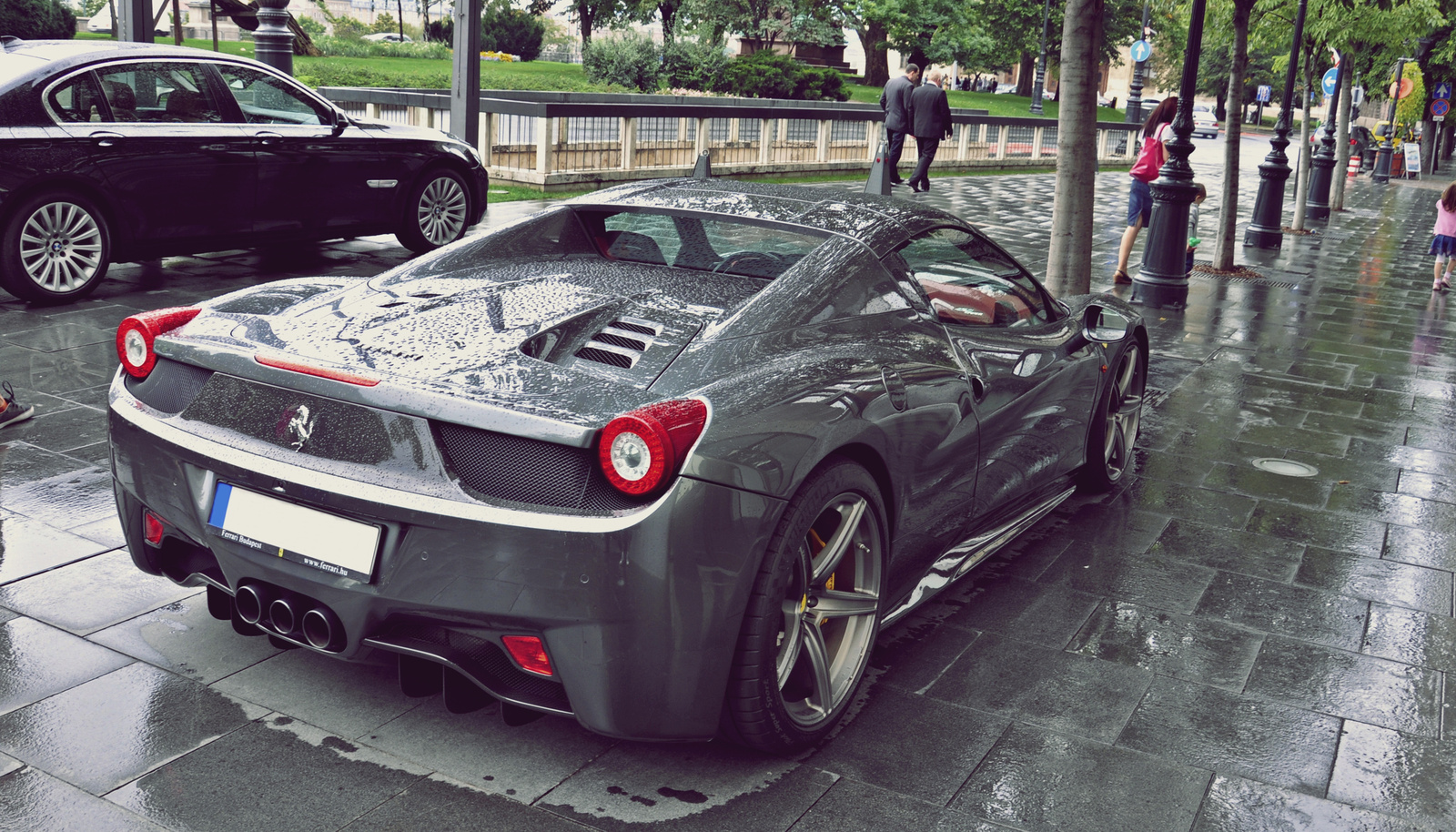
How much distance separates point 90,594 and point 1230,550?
13.5ft

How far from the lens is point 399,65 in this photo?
1710 inches

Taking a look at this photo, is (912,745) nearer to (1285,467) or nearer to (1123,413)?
(1123,413)

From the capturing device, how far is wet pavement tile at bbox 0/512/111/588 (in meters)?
4.02

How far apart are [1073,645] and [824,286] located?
4.69ft

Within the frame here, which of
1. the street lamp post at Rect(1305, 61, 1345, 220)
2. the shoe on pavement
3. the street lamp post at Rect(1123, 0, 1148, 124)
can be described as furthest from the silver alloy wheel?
the street lamp post at Rect(1123, 0, 1148, 124)

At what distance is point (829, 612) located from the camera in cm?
323

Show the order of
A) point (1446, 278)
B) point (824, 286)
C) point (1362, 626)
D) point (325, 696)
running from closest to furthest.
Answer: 1. point (325, 696)
2. point (824, 286)
3. point (1362, 626)
4. point (1446, 278)

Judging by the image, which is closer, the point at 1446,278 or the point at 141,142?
the point at 141,142

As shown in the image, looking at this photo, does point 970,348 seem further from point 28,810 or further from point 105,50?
point 105,50

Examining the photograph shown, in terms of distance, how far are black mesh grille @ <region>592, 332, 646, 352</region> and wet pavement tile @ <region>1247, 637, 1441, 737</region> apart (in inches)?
82.3

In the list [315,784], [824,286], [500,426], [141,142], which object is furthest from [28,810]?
[141,142]

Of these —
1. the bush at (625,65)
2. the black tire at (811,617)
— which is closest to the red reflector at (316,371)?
the black tire at (811,617)

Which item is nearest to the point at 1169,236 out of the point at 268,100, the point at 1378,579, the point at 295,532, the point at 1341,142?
the point at 1378,579

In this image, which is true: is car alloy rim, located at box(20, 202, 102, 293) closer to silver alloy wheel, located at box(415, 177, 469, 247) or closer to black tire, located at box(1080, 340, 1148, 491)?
silver alloy wheel, located at box(415, 177, 469, 247)
